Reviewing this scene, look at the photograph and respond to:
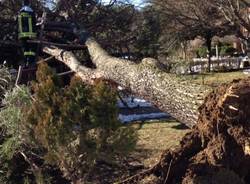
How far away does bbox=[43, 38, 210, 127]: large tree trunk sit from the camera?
6.09 meters

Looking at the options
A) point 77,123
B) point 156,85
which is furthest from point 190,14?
point 77,123

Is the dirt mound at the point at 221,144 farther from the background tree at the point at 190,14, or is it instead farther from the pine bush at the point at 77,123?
the background tree at the point at 190,14

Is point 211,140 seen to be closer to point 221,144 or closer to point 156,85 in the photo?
point 221,144

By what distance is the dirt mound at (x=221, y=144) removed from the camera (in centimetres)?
525

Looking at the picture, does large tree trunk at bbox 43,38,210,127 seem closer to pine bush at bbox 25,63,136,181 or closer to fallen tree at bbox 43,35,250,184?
fallen tree at bbox 43,35,250,184

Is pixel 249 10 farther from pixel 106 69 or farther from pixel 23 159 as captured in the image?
pixel 23 159

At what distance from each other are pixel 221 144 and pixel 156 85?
167 cm

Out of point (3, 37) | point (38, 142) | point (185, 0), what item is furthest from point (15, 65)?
Answer: point (185, 0)

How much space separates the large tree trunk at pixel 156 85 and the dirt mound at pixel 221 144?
0.53 m

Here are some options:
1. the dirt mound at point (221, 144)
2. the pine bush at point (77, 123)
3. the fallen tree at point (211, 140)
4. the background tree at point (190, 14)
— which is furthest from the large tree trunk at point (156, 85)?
the background tree at point (190, 14)

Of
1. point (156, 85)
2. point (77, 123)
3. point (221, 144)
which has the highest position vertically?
point (156, 85)

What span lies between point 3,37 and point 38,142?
21.7 ft

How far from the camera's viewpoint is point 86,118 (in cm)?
518

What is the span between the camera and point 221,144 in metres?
5.31
